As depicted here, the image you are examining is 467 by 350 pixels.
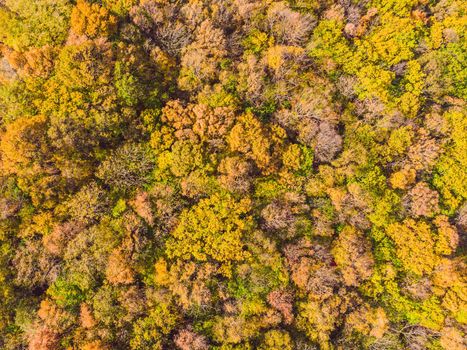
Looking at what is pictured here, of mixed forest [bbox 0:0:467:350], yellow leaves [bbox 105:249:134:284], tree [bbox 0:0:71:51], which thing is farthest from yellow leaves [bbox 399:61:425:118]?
tree [bbox 0:0:71:51]

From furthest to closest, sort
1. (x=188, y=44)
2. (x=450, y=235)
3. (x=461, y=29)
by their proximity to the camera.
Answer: (x=461, y=29), (x=188, y=44), (x=450, y=235)

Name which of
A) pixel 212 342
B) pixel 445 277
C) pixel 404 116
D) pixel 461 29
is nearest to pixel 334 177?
pixel 404 116

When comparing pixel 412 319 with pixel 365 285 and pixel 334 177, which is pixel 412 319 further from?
pixel 334 177

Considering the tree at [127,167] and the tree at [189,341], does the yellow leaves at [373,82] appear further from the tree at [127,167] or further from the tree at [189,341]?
the tree at [189,341]

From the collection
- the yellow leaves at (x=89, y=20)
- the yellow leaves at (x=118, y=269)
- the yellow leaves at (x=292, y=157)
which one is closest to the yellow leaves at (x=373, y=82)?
the yellow leaves at (x=292, y=157)

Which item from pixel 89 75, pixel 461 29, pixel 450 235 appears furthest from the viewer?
pixel 461 29

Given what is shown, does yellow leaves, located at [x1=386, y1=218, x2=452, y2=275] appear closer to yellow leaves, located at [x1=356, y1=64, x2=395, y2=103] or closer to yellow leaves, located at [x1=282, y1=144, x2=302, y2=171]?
yellow leaves, located at [x1=282, y1=144, x2=302, y2=171]
